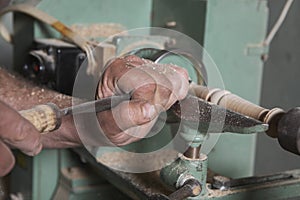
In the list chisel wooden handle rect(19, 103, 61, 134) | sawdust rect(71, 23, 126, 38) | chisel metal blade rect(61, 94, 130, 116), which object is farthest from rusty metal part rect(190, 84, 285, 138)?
sawdust rect(71, 23, 126, 38)

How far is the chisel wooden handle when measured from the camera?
63cm

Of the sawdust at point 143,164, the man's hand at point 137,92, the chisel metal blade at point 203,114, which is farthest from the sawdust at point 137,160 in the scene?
the chisel metal blade at point 203,114

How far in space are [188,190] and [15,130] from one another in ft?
0.84

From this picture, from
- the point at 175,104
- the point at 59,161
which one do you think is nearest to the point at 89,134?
the point at 175,104

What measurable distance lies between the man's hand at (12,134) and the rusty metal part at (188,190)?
0.66 feet

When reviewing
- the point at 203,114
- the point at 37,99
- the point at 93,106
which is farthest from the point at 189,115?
the point at 37,99

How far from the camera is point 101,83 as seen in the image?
0.86 metres

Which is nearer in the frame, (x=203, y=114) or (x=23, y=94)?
(x=203, y=114)

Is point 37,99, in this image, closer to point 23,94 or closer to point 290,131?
point 23,94

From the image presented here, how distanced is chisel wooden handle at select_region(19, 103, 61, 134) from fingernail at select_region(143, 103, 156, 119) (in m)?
0.12

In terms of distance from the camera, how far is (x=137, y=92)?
763mm

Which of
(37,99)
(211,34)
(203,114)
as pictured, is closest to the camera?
(203,114)

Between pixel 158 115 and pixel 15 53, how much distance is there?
568 mm

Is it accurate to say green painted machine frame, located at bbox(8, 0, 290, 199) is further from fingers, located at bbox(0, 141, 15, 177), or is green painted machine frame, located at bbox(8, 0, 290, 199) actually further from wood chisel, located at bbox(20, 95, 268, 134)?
fingers, located at bbox(0, 141, 15, 177)
